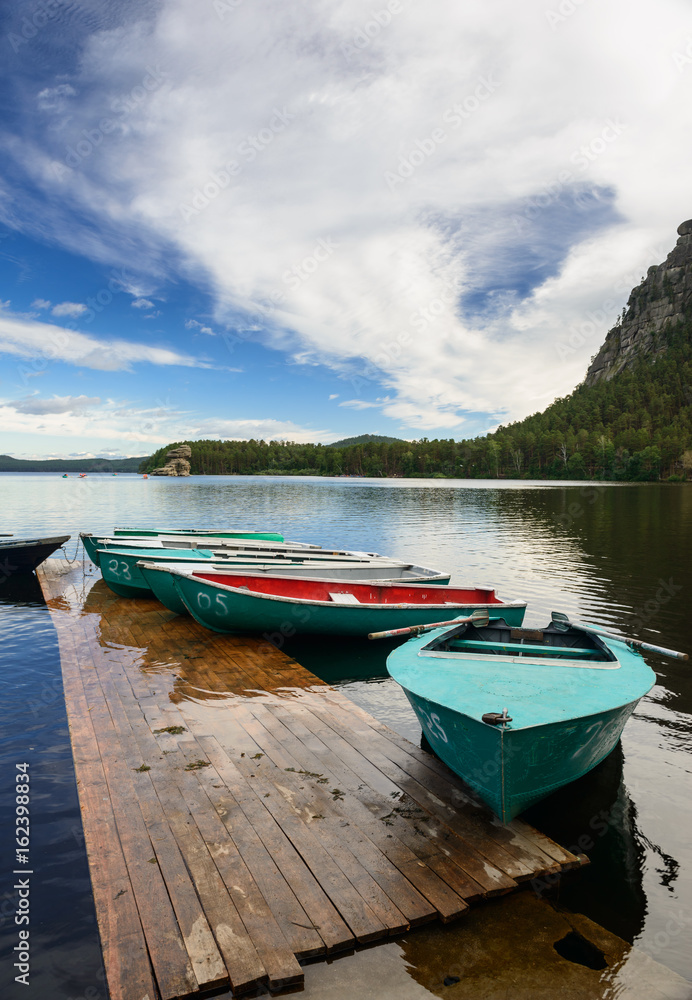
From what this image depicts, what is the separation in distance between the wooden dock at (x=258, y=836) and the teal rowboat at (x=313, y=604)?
7.57ft

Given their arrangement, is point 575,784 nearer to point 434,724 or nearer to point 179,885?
point 434,724

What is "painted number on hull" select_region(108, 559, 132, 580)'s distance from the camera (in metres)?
13.5

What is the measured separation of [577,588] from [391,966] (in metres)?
17.1

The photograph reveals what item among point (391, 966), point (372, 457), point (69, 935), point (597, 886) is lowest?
point (597, 886)

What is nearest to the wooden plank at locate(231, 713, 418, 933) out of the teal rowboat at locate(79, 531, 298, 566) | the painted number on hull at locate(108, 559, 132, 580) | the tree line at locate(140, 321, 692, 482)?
the painted number on hull at locate(108, 559, 132, 580)

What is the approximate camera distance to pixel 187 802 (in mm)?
5047

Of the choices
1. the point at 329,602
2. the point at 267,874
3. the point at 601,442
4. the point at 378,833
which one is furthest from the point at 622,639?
the point at 601,442

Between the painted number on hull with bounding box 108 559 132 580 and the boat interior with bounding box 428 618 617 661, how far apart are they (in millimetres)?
9066

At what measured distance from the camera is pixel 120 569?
1362 cm

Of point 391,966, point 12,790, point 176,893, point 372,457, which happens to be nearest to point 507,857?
point 391,966

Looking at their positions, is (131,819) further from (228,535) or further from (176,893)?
(228,535)

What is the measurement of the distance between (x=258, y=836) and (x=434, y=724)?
1859mm

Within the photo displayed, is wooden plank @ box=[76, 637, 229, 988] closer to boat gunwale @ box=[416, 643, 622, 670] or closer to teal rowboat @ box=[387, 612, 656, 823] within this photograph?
teal rowboat @ box=[387, 612, 656, 823]

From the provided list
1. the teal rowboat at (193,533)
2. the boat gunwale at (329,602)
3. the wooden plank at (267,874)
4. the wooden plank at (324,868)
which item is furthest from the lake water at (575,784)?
the teal rowboat at (193,533)
